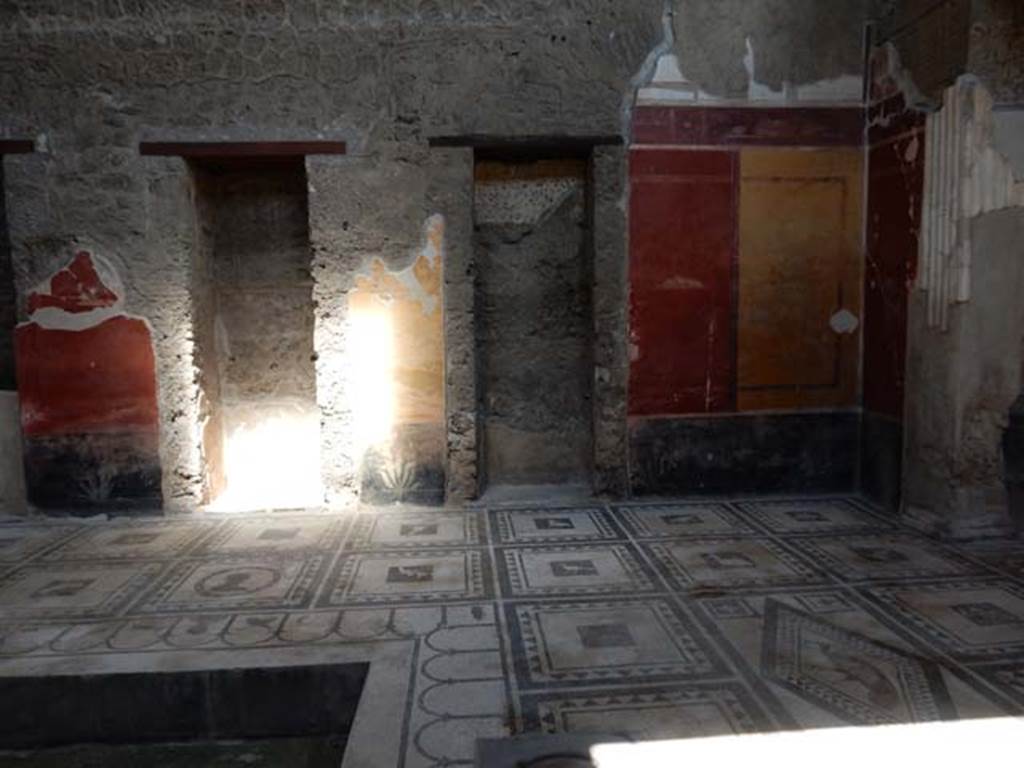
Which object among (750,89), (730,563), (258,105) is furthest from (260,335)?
(750,89)

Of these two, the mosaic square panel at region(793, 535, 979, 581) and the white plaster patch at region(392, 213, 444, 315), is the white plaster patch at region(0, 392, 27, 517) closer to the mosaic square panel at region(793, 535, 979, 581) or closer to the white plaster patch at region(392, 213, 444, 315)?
the white plaster patch at region(392, 213, 444, 315)

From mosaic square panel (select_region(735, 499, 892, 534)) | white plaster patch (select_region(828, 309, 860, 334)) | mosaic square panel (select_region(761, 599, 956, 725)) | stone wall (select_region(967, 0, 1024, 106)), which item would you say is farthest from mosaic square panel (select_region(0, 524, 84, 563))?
stone wall (select_region(967, 0, 1024, 106))

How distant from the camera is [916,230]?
3742mm

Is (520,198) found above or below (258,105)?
below

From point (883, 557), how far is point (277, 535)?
268 cm

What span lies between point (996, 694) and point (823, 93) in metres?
3.14

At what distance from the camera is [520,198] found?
4.40 m

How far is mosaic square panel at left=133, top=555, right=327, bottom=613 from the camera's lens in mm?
2881

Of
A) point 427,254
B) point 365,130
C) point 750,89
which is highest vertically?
point 750,89

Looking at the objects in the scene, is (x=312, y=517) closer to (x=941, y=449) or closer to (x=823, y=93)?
(x=941, y=449)

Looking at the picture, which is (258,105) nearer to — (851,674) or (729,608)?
(729,608)

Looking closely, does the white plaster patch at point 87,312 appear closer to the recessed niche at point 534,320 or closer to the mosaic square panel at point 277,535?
the mosaic square panel at point 277,535

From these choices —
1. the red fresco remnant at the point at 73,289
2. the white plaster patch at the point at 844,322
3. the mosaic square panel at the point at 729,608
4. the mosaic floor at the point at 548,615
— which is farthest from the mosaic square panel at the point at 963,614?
the red fresco remnant at the point at 73,289

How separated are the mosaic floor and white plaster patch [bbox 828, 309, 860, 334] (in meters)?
1.00
